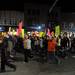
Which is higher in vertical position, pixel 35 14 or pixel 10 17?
pixel 35 14

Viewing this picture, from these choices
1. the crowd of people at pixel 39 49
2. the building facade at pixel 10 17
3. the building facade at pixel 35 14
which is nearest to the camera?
the crowd of people at pixel 39 49

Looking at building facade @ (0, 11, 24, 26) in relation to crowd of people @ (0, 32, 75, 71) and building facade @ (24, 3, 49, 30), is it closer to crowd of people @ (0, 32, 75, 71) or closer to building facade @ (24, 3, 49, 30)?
building facade @ (24, 3, 49, 30)

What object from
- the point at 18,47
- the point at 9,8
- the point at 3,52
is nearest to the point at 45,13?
the point at 9,8

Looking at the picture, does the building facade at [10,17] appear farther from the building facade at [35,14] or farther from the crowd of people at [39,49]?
the crowd of people at [39,49]

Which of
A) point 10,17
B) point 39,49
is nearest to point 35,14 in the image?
point 10,17

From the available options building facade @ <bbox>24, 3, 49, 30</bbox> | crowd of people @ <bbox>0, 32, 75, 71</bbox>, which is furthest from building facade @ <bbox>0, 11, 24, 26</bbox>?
crowd of people @ <bbox>0, 32, 75, 71</bbox>

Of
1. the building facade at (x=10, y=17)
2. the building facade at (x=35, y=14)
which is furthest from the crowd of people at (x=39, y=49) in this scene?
the building facade at (x=10, y=17)

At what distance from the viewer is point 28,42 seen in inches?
806

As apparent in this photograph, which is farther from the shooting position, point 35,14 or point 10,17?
point 35,14

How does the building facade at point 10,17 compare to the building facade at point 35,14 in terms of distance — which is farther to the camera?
the building facade at point 35,14

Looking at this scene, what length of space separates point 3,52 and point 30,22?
2142 inches

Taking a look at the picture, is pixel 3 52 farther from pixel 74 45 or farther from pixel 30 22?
pixel 30 22

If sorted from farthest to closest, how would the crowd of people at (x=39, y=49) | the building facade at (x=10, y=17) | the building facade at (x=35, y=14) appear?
the building facade at (x=35, y=14) < the building facade at (x=10, y=17) < the crowd of people at (x=39, y=49)

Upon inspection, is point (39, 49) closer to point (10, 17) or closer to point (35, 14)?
point (10, 17)
